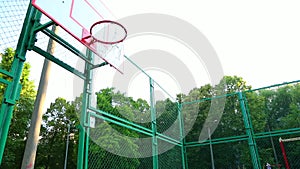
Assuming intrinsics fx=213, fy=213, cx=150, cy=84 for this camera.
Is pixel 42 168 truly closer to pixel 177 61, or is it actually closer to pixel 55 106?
pixel 55 106

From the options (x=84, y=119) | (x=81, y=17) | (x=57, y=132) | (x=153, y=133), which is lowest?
(x=84, y=119)

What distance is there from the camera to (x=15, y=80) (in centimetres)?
226

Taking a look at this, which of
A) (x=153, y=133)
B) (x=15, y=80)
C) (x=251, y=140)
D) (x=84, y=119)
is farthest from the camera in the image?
(x=251, y=140)

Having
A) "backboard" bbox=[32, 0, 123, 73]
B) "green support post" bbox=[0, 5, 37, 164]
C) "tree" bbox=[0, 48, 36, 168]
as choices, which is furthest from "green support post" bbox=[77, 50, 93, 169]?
"tree" bbox=[0, 48, 36, 168]

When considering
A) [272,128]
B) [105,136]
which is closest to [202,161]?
[272,128]

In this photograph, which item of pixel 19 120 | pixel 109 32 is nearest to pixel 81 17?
pixel 109 32

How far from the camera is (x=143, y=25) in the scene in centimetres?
652

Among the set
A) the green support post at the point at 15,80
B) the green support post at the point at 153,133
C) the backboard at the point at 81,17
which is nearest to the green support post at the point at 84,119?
the backboard at the point at 81,17

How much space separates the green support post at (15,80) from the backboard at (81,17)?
0.37m

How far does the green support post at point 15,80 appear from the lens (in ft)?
6.89

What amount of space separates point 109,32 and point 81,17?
537 millimetres

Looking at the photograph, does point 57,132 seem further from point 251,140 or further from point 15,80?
point 15,80

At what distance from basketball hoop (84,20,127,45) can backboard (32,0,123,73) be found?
0.11 metres

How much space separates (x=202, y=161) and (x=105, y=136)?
23.8ft
